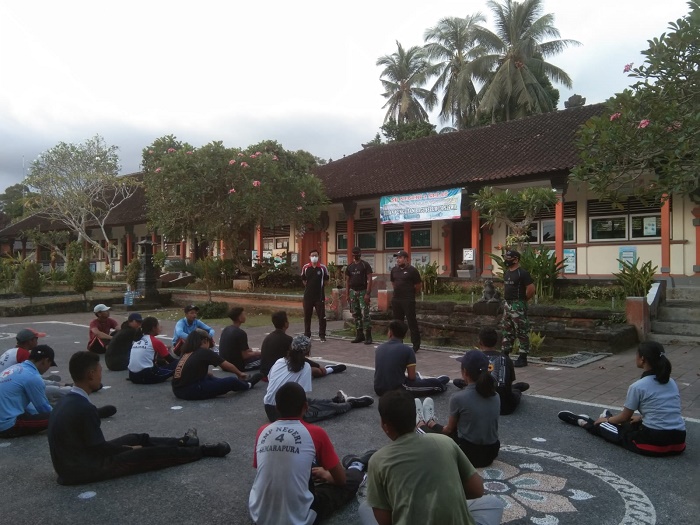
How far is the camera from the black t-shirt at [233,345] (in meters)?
7.13

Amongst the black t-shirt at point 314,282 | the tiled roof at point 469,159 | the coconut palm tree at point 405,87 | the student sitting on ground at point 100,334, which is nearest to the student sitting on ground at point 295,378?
the student sitting on ground at point 100,334

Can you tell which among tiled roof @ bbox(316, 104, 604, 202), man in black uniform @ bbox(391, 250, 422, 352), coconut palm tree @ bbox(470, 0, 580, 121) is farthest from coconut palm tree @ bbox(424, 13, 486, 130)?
man in black uniform @ bbox(391, 250, 422, 352)

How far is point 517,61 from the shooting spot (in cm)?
2758

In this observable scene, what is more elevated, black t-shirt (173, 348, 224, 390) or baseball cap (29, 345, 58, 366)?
baseball cap (29, 345, 58, 366)

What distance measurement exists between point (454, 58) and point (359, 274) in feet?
82.5

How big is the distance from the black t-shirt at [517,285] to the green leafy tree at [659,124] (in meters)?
1.75

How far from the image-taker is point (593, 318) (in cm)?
975

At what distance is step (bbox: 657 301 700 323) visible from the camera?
9.79m

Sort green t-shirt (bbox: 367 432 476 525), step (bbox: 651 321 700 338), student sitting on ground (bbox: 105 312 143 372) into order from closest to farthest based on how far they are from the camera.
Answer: green t-shirt (bbox: 367 432 476 525), student sitting on ground (bbox: 105 312 143 372), step (bbox: 651 321 700 338)

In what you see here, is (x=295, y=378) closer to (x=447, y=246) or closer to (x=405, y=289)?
(x=405, y=289)

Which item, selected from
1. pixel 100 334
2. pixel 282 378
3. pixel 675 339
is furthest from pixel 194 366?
pixel 675 339

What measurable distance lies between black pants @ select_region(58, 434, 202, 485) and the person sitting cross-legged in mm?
A: 1238

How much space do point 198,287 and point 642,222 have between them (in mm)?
15403

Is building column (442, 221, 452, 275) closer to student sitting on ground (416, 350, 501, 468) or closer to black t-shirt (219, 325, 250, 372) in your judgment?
black t-shirt (219, 325, 250, 372)
